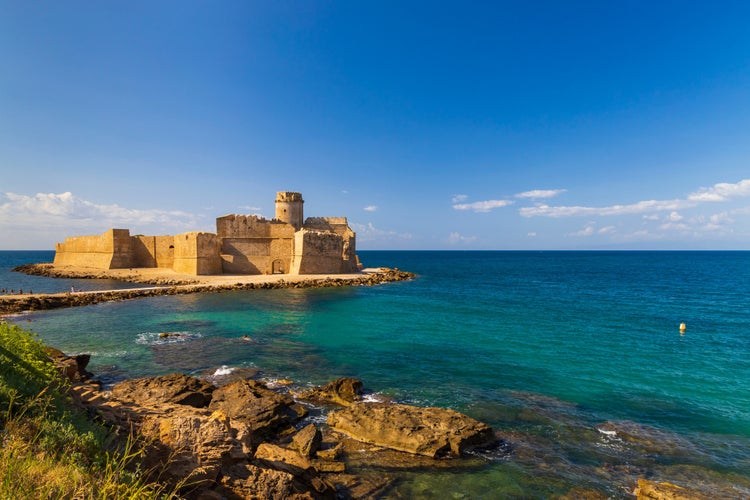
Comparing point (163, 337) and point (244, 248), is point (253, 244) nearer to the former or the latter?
point (244, 248)

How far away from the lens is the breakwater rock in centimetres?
437

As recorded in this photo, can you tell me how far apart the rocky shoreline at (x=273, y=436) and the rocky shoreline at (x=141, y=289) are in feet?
50.9

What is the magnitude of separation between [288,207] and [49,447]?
133 ft

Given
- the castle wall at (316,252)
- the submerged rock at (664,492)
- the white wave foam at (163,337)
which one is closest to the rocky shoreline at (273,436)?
the submerged rock at (664,492)

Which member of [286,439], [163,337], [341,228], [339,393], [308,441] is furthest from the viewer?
[341,228]

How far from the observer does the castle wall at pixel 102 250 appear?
40.8 meters

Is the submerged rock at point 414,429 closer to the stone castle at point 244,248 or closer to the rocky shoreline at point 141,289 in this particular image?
the rocky shoreline at point 141,289

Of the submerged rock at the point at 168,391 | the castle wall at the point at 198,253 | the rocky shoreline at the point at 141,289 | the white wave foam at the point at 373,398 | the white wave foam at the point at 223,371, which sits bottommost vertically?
the white wave foam at the point at 373,398

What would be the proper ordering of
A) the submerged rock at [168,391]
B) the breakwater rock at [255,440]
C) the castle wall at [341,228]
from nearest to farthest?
the breakwater rock at [255,440], the submerged rock at [168,391], the castle wall at [341,228]

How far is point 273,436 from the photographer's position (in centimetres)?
754

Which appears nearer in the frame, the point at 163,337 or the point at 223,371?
the point at 223,371

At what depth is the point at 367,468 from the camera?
6.58 metres

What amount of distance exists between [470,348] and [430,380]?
410 cm

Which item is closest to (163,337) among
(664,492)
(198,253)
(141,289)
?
(141,289)
